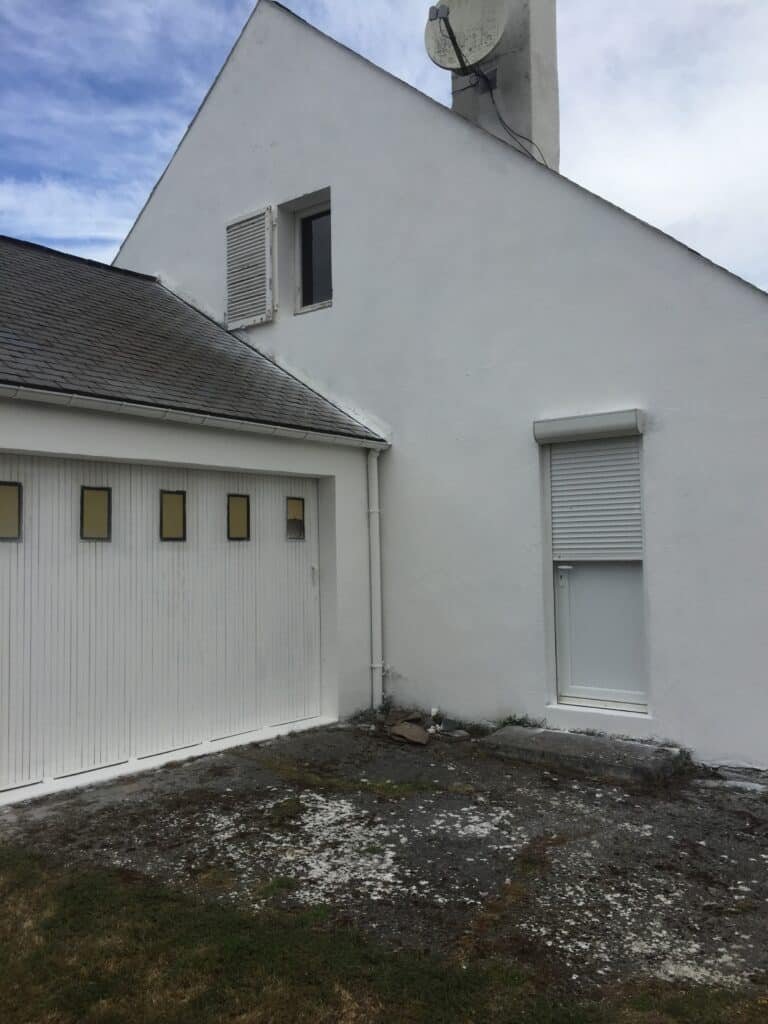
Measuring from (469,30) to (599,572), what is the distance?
6658 mm

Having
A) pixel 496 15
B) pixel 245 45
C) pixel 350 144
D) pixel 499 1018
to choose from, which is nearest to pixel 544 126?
pixel 496 15

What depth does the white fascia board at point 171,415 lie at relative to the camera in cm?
550

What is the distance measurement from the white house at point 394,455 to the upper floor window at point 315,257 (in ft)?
0.13

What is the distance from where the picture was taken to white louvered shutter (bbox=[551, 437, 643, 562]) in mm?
6730

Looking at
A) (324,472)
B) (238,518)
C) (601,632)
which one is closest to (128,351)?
(238,518)

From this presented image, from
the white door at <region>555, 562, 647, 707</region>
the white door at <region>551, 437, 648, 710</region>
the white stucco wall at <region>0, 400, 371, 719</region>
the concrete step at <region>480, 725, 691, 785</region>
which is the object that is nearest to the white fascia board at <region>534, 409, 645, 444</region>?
the white door at <region>551, 437, 648, 710</region>

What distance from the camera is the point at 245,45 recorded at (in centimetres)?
996

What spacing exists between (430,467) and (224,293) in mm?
4081

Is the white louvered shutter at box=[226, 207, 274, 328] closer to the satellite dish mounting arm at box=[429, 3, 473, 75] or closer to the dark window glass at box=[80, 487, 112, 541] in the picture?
the satellite dish mounting arm at box=[429, 3, 473, 75]

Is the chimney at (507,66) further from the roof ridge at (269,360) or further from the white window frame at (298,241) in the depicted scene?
the roof ridge at (269,360)

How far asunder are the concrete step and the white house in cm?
27

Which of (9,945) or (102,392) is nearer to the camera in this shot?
(9,945)

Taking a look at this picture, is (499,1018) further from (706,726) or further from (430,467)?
(430,467)

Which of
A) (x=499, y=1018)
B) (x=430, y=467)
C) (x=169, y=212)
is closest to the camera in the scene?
(x=499, y=1018)
